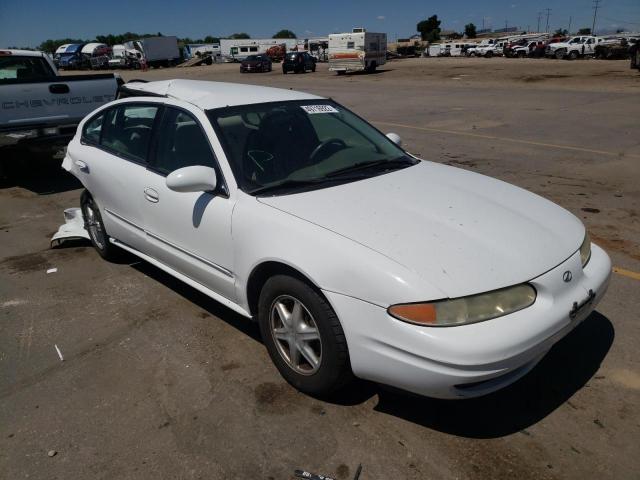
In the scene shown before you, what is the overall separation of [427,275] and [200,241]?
5.15ft

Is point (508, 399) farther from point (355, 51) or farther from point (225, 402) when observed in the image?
point (355, 51)

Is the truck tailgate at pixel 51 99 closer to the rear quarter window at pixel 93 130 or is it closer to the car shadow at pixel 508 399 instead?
the rear quarter window at pixel 93 130

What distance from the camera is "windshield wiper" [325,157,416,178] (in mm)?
3393

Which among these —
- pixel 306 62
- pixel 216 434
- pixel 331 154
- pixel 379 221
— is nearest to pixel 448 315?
pixel 379 221

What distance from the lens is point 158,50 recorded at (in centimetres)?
5975

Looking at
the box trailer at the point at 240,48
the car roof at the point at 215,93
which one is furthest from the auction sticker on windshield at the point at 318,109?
the box trailer at the point at 240,48

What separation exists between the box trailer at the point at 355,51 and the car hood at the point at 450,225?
3348 cm

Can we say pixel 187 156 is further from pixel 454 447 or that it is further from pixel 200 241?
pixel 454 447

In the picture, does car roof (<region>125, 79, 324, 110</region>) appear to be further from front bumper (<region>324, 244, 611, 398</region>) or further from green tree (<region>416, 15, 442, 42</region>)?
green tree (<region>416, 15, 442, 42</region>)

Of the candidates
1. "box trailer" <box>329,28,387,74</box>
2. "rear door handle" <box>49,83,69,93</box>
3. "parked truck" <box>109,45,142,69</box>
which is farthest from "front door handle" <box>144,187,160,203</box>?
"parked truck" <box>109,45,142,69</box>

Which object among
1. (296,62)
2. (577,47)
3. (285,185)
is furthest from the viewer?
(577,47)

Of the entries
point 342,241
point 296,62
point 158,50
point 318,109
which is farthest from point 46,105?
point 158,50

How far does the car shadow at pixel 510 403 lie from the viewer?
2.67 m

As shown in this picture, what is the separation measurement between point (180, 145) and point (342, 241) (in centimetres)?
165
